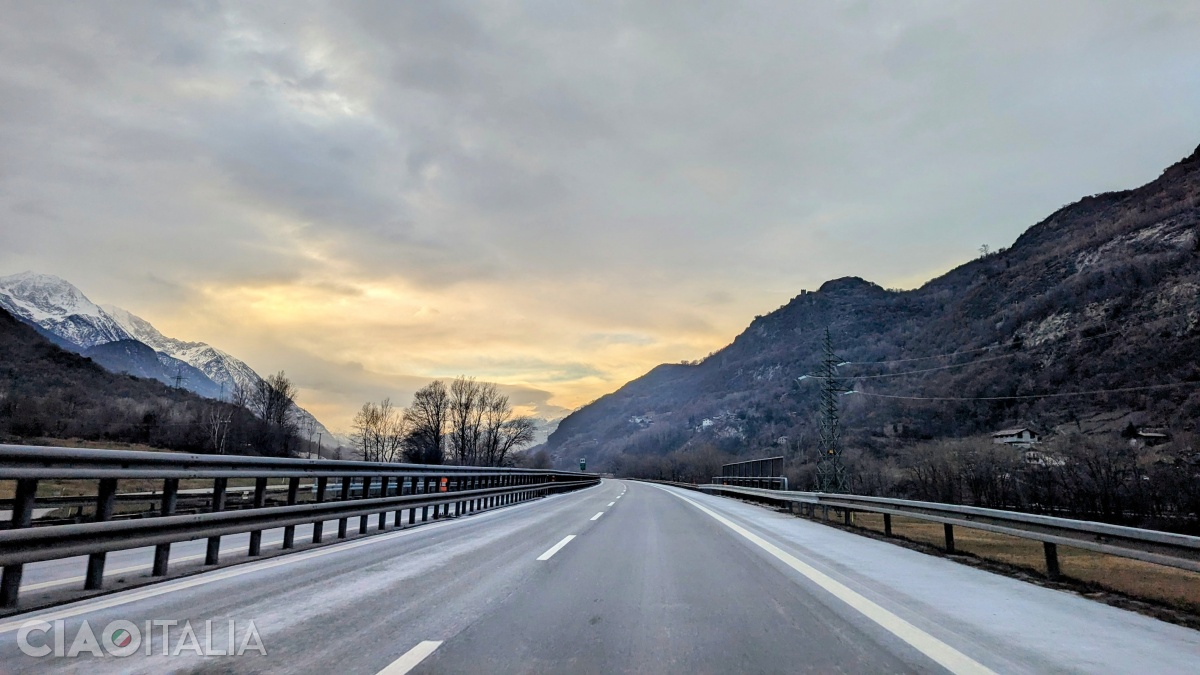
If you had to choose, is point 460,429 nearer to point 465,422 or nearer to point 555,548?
point 465,422

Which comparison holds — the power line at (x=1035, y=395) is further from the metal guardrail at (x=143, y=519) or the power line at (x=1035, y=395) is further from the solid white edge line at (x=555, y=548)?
the metal guardrail at (x=143, y=519)

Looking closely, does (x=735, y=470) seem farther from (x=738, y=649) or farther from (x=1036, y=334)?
(x=1036, y=334)

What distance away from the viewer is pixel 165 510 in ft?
19.2

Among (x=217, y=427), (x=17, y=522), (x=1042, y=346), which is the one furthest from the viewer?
(x=1042, y=346)

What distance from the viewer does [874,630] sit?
4582 mm

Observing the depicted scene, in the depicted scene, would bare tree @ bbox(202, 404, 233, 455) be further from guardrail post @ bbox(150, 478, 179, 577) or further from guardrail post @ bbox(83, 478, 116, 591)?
guardrail post @ bbox(83, 478, 116, 591)

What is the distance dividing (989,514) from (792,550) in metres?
2.79

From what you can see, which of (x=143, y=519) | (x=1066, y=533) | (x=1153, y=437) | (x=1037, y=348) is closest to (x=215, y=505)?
(x=143, y=519)

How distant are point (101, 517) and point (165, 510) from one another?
0.67 meters

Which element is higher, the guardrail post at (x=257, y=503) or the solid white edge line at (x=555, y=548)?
the guardrail post at (x=257, y=503)

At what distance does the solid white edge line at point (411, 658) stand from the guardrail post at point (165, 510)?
3.41 meters

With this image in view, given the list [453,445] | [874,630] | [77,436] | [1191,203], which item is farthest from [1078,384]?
[77,436]

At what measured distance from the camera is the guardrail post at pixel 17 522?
4.41 m

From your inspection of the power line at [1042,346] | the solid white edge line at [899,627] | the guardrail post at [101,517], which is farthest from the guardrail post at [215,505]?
the power line at [1042,346]
